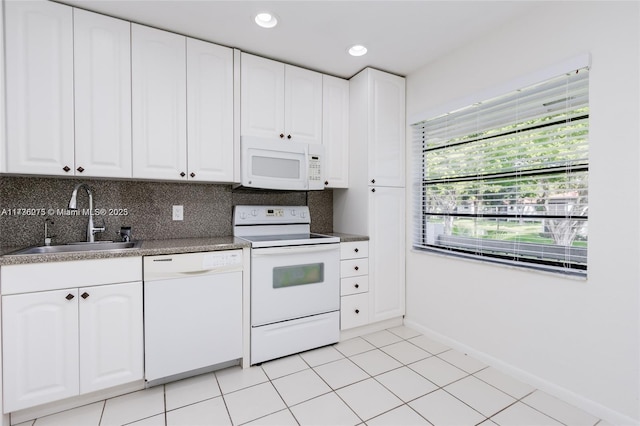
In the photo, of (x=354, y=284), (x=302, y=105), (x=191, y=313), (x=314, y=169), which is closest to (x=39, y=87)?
(x=191, y=313)

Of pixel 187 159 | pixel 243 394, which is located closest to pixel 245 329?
pixel 243 394

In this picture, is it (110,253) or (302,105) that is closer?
(110,253)

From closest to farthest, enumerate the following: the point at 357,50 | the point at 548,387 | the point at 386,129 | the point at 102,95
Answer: the point at 548,387 → the point at 102,95 → the point at 357,50 → the point at 386,129

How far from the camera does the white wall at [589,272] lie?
150cm

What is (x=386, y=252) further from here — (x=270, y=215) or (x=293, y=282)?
(x=270, y=215)

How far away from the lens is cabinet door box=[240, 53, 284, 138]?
7.82ft

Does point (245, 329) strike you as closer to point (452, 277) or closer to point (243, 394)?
point (243, 394)

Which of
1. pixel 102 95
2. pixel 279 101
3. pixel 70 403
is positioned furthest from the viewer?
pixel 279 101

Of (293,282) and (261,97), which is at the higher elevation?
(261,97)

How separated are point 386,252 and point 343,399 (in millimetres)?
1320

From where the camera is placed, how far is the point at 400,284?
284 cm

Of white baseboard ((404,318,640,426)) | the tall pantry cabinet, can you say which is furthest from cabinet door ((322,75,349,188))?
white baseboard ((404,318,640,426))

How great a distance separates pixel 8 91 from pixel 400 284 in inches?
121

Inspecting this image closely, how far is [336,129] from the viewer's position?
2.83 meters
